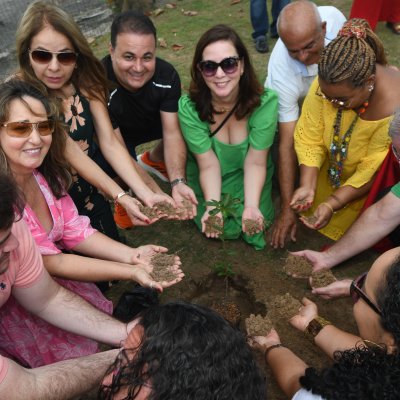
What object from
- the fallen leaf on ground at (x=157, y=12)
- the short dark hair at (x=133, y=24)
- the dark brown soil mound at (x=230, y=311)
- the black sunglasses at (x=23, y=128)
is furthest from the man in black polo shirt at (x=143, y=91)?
the fallen leaf on ground at (x=157, y=12)

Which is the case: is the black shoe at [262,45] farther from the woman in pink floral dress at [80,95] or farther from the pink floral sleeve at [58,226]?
the pink floral sleeve at [58,226]

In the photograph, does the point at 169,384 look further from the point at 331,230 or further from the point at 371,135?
the point at 331,230

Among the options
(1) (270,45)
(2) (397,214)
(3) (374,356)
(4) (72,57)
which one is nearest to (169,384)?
(3) (374,356)

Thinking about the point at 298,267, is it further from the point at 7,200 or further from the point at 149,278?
the point at 7,200

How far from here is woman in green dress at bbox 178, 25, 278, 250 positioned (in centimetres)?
291

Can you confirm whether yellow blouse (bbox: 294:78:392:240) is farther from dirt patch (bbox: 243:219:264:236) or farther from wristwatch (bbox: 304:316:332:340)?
wristwatch (bbox: 304:316:332:340)

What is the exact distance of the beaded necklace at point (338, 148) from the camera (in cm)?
284

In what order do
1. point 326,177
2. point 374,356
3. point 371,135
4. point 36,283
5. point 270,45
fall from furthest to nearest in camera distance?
1. point 270,45
2. point 326,177
3. point 371,135
4. point 36,283
5. point 374,356

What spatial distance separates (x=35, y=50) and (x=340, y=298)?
7.94ft

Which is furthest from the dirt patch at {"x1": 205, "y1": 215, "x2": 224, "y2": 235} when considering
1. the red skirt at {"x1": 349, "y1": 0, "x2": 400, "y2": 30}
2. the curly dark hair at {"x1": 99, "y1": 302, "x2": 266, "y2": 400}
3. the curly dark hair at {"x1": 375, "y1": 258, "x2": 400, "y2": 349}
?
the red skirt at {"x1": 349, "y1": 0, "x2": 400, "y2": 30}

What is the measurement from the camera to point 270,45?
595 cm

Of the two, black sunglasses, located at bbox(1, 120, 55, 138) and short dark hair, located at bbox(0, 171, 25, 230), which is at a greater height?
black sunglasses, located at bbox(1, 120, 55, 138)

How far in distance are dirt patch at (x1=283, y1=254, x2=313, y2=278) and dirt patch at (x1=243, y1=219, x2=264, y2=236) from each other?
0.34m

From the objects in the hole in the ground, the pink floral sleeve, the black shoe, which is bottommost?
the hole in the ground
